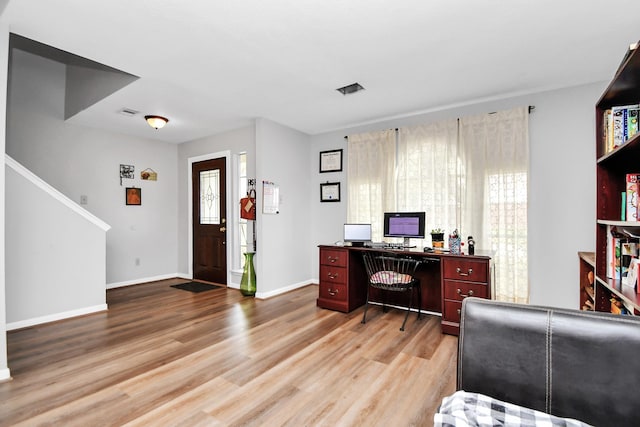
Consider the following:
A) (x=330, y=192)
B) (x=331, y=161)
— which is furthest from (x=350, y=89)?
(x=330, y=192)

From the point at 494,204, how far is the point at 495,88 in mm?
1235

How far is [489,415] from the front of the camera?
3.21 ft

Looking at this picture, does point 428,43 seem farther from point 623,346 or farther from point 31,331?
point 31,331

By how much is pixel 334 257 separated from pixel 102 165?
3916 mm

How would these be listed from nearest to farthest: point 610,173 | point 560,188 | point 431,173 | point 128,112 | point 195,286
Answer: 1. point 610,173
2. point 560,188
3. point 431,173
4. point 128,112
5. point 195,286

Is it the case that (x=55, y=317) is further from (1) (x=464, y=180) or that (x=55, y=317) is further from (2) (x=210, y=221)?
(1) (x=464, y=180)

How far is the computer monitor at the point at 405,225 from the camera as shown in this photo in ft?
11.7

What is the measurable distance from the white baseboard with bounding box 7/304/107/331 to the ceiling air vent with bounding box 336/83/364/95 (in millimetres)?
3752

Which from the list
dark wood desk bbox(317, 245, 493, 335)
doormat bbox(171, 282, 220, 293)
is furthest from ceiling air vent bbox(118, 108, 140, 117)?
dark wood desk bbox(317, 245, 493, 335)

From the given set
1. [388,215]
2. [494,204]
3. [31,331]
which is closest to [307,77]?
[388,215]

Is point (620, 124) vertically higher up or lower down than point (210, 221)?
higher up

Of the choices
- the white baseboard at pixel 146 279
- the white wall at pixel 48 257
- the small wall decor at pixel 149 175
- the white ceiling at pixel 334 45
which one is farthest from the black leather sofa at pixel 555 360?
the small wall decor at pixel 149 175

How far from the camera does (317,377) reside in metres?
2.22

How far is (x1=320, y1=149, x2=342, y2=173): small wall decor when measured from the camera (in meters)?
4.79
